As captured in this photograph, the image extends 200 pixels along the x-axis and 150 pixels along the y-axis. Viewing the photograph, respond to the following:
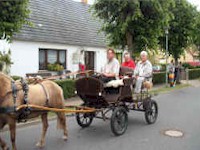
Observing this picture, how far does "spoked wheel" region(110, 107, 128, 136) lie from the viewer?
7.18m

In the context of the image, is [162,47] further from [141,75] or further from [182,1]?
[141,75]

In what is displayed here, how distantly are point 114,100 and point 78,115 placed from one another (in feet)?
3.64

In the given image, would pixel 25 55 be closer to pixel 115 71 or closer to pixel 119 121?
pixel 115 71

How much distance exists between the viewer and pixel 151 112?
29.0 ft

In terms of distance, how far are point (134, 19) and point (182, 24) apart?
24.1 feet

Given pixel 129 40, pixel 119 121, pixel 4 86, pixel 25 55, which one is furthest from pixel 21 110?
pixel 25 55

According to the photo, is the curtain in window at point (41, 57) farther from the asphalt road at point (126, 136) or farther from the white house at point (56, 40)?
the asphalt road at point (126, 136)

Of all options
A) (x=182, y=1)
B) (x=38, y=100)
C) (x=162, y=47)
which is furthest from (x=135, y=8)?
(x=38, y=100)

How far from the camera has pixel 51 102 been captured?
256 inches

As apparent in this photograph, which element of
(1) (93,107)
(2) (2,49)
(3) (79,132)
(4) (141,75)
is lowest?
(3) (79,132)

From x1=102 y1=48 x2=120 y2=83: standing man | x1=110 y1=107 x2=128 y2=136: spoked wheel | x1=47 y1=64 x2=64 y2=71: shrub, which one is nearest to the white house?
x1=47 y1=64 x2=64 y2=71: shrub

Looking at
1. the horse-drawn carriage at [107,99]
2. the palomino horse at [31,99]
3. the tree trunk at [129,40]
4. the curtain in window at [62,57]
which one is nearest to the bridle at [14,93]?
the palomino horse at [31,99]

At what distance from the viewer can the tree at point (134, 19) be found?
609 inches

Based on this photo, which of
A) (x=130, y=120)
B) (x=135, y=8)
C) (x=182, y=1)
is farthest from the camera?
(x=182, y=1)
